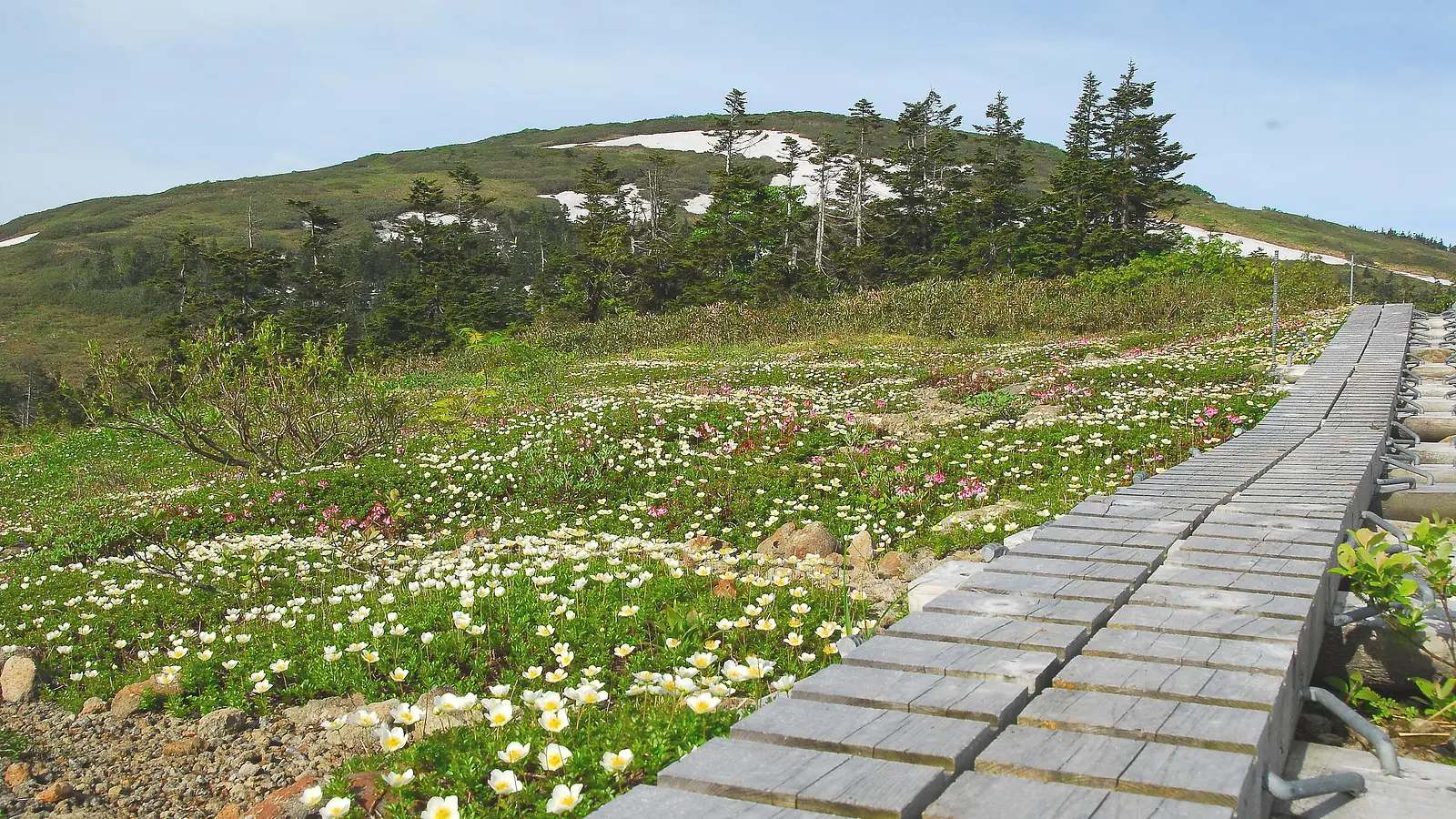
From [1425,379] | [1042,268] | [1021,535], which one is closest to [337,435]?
[1021,535]

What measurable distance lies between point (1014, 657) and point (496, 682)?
9.17 feet

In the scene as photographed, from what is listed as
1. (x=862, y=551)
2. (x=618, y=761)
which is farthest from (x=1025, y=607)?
(x=862, y=551)

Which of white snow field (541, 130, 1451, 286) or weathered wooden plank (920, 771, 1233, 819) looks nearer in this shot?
weathered wooden plank (920, 771, 1233, 819)

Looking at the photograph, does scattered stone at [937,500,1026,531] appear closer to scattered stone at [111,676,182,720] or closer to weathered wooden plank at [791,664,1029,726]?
→ weathered wooden plank at [791,664,1029,726]

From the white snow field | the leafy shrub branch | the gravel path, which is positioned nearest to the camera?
the gravel path

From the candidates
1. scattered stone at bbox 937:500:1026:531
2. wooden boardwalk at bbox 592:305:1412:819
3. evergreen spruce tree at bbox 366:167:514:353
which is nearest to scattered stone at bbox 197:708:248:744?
wooden boardwalk at bbox 592:305:1412:819

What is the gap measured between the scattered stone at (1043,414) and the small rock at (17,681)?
30.6 feet

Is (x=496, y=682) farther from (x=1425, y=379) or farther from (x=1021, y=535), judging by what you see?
(x=1425, y=379)

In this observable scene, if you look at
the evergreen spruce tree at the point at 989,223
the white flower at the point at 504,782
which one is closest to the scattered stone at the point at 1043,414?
the white flower at the point at 504,782

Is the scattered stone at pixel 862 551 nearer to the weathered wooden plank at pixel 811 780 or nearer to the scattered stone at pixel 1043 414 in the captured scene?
the weathered wooden plank at pixel 811 780

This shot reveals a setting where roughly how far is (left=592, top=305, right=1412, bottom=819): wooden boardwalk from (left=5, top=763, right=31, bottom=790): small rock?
137 inches

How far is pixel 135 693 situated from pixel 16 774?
2.34 feet

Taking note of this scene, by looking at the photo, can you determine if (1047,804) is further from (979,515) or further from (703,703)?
(979,515)

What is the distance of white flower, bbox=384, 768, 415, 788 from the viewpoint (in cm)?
279
